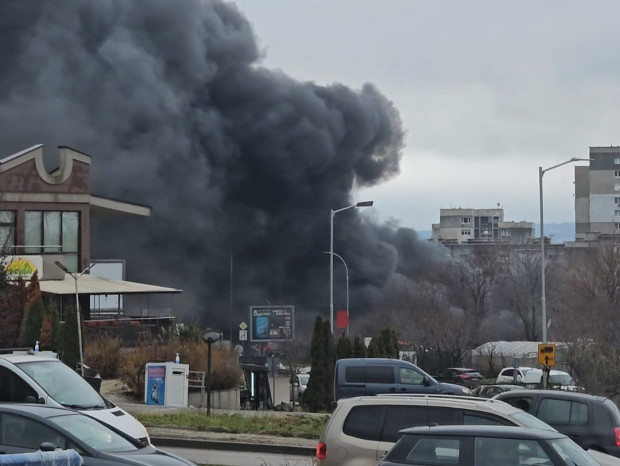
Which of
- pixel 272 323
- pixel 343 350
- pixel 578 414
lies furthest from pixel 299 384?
pixel 578 414

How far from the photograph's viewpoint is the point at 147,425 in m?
21.6

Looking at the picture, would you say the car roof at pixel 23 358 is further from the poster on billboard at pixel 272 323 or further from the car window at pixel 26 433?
the poster on billboard at pixel 272 323

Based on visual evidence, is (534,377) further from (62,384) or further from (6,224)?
(62,384)

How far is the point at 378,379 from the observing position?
85.6 ft

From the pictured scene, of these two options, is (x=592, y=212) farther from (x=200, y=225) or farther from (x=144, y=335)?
(x=144, y=335)

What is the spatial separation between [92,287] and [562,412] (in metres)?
38.2

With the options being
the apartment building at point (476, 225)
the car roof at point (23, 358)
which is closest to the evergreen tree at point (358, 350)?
the car roof at point (23, 358)

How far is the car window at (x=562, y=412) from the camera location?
14859 mm

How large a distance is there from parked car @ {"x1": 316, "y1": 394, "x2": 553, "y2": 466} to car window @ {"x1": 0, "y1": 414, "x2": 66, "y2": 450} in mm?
2908

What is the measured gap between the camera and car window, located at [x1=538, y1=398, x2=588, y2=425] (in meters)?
14.9

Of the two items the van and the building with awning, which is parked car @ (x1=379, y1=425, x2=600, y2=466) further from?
the building with awning

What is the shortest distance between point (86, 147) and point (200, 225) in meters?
9.94

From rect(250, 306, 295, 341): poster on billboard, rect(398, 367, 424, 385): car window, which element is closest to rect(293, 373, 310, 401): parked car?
rect(250, 306, 295, 341): poster on billboard

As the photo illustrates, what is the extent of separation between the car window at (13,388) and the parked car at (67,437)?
406cm
